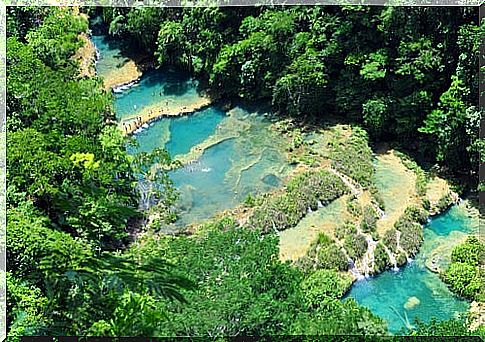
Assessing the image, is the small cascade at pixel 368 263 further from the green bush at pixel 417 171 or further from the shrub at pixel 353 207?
the green bush at pixel 417 171

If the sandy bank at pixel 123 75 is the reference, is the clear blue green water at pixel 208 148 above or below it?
below

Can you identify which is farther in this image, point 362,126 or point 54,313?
point 362,126

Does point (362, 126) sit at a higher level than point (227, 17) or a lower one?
lower

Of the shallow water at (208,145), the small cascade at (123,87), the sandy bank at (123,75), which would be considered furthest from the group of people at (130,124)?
the sandy bank at (123,75)

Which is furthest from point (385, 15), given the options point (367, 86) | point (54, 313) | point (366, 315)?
point (54, 313)

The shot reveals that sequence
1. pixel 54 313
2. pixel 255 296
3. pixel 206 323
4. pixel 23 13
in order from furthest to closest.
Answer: pixel 23 13 < pixel 255 296 < pixel 206 323 < pixel 54 313

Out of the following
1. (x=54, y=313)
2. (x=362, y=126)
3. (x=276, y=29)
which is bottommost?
(x=362, y=126)

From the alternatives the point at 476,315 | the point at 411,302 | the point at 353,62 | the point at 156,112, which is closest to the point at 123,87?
the point at 156,112

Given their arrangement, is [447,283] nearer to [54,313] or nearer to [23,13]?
[54,313]
